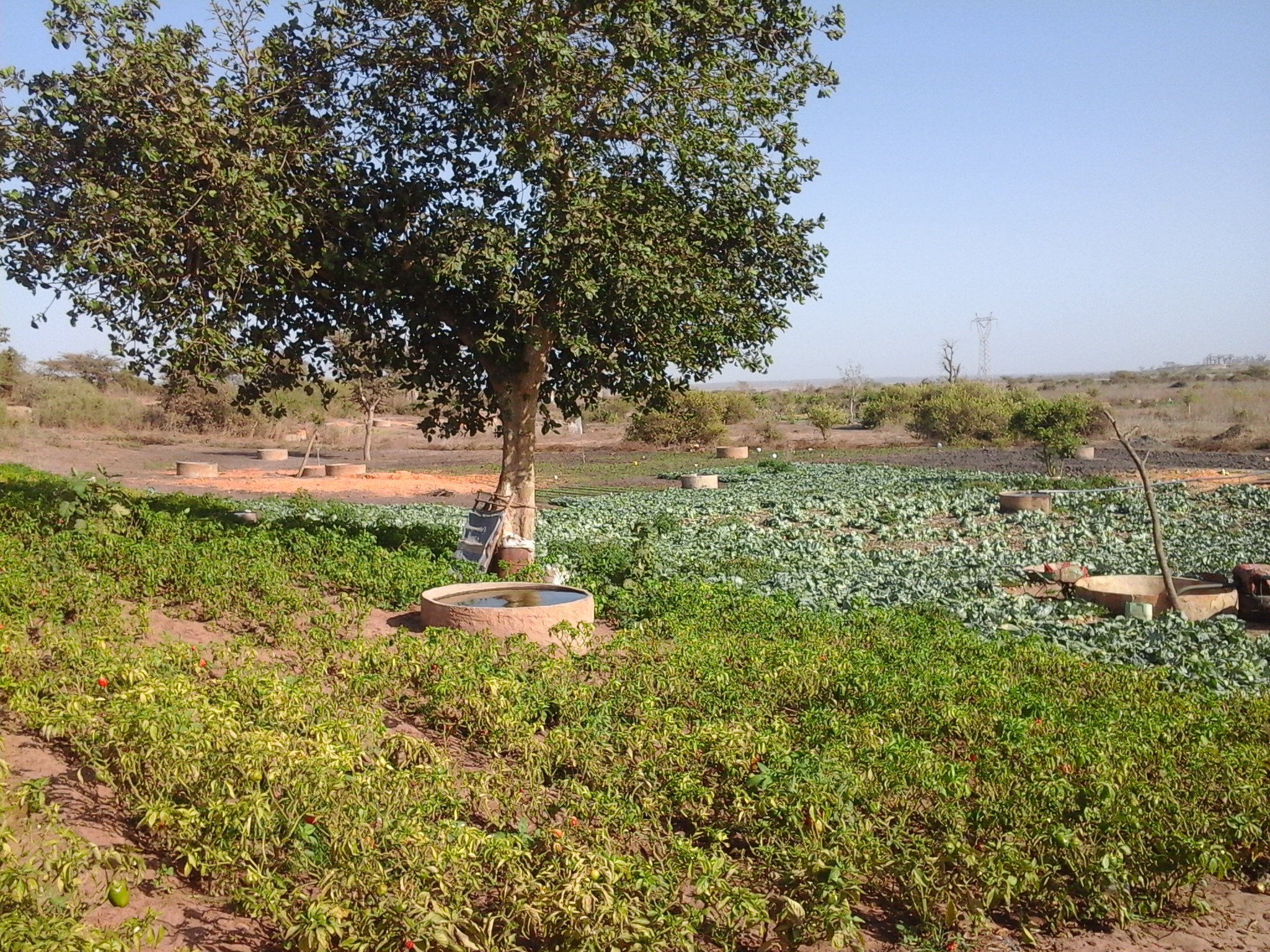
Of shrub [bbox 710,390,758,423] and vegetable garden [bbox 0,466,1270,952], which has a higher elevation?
shrub [bbox 710,390,758,423]

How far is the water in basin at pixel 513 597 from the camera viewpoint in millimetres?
9023

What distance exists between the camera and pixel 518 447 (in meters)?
11.5

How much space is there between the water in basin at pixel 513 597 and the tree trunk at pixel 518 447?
1.95 m

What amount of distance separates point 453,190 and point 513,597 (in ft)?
13.7

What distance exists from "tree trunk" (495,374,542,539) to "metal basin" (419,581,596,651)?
7.84 ft

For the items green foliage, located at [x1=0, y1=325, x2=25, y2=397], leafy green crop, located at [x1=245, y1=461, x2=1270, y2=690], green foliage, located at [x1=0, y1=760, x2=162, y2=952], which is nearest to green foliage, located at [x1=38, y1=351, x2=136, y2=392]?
green foliage, located at [x1=0, y1=325, x2=25, y2=397]

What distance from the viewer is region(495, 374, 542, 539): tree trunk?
451 inches

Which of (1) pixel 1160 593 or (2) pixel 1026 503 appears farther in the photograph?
(2) pixel 1026 503

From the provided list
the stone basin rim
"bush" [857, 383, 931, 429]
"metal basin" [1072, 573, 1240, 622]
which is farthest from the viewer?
"bush" [857, 383, 931, 429]

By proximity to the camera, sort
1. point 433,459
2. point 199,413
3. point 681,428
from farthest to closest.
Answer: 1. point 199,413
2. point 681,428
3. point 433,459

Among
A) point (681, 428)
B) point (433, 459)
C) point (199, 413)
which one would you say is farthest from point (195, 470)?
point (199, 413)

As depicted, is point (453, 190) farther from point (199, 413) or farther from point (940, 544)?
point (199, 413)

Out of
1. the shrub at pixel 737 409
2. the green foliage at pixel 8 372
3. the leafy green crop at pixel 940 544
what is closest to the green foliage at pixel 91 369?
the green foliage at pixel 8 372

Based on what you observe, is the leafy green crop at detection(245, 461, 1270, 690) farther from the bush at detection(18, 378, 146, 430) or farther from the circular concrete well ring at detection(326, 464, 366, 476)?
the bush at detection(18, 378, 146, 430)
